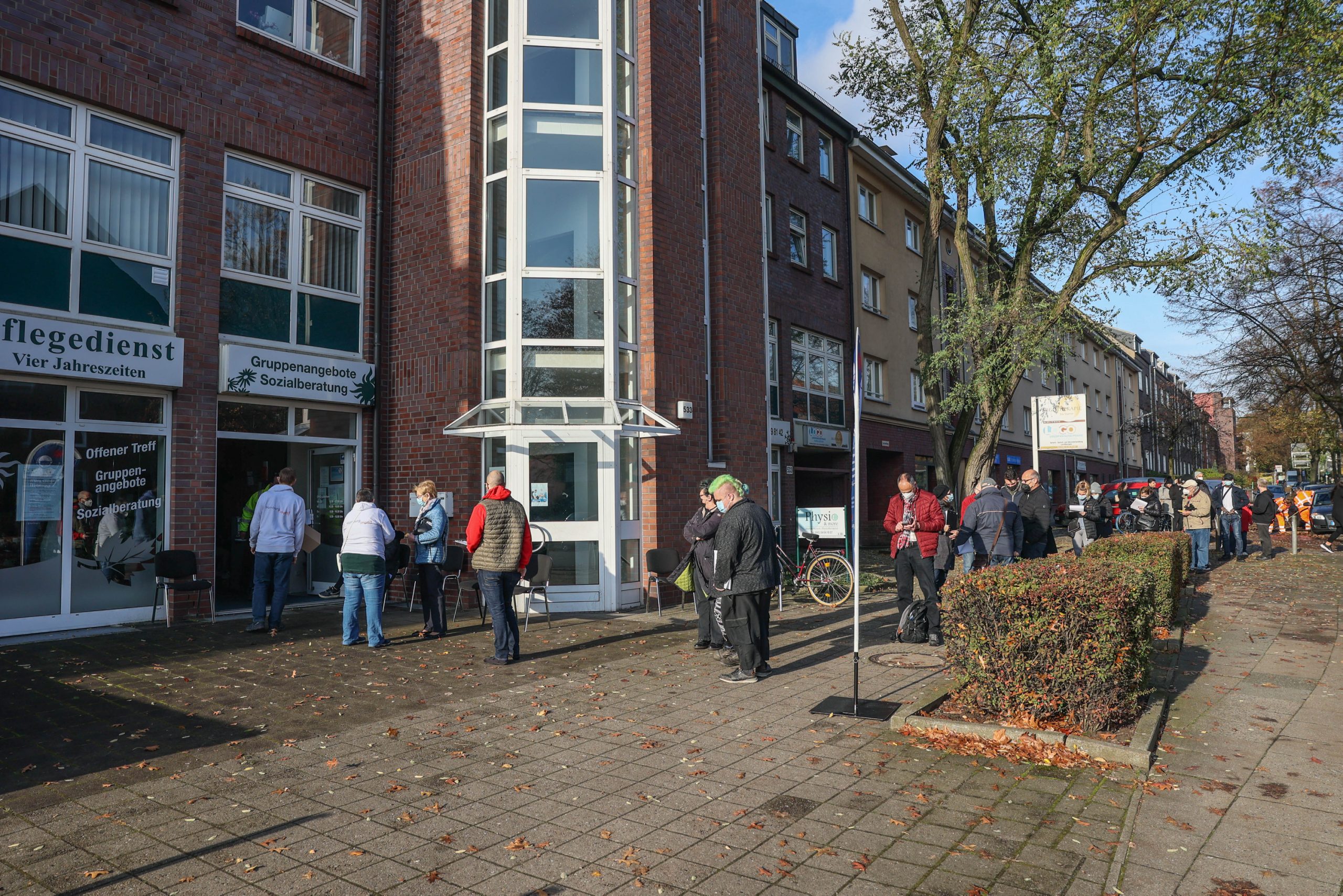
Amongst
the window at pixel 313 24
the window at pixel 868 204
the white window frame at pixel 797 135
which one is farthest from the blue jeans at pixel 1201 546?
the window at pixel 313 24

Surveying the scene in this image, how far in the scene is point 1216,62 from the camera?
42.7ft

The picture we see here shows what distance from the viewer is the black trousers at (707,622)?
359 inches

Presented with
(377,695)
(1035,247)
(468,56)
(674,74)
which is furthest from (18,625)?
(1035,247)

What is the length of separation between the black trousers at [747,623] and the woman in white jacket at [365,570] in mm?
3735

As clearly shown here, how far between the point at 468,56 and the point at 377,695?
931 cm

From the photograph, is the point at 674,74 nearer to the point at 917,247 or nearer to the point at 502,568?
the point at 502,568

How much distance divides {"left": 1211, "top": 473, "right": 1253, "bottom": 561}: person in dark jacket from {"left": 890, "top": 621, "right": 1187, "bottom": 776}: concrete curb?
549 inches

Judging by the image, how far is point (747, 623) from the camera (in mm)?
7582

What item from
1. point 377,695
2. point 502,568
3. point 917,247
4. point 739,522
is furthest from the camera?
point 917,247

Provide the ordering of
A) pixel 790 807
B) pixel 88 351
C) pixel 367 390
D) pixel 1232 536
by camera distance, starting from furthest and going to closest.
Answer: pixel 1232 536
pixel 367 390
pixel 88 351
pixel 790 807

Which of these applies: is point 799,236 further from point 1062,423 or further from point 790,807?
point 790,807

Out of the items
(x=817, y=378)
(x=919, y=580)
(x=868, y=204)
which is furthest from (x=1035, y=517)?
(x=868, y=204)

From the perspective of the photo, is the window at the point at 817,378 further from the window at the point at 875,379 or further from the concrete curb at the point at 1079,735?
the concrete curb at the point at 1079,735

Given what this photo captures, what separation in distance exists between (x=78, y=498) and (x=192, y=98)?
5.05m
